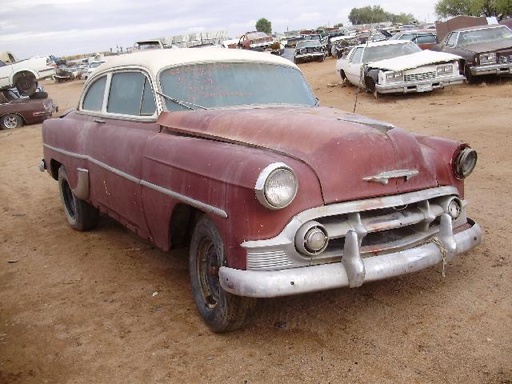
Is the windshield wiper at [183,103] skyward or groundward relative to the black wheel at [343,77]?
groundward

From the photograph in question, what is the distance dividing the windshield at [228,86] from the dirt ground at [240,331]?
4.68ft

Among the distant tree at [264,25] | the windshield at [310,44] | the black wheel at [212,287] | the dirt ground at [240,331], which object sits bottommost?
the dirt ground at [240,331]

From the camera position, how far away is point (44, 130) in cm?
631

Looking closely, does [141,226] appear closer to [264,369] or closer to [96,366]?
[96,366]

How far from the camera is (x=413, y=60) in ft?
44.5

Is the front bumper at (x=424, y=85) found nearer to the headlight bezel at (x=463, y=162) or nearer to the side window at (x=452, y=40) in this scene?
the side window at (x=452, y=40)

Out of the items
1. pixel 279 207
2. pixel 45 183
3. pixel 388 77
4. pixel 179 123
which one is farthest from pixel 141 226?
pixel 388 77

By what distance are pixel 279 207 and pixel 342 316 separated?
3.46ft

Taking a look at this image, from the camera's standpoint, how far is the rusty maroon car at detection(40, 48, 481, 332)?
3.06 meters

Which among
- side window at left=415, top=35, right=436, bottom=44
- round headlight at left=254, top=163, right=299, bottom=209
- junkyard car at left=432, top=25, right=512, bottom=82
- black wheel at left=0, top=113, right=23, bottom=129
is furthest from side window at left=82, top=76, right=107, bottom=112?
side window at left=415, top=35, right=436, bottom=44

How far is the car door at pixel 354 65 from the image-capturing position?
1555 cm

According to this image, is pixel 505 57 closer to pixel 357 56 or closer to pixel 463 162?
pixel 357 56

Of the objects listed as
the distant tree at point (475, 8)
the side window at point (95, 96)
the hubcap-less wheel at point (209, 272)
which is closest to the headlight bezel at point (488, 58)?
the side window at point (95, 96)

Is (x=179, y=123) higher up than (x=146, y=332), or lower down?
higher up
